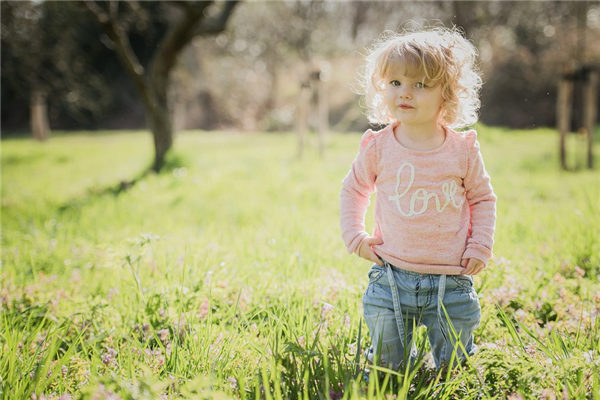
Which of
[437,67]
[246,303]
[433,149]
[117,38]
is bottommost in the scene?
[246,303]

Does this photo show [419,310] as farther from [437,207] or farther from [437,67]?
[437,67]

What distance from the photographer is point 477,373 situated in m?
1.80

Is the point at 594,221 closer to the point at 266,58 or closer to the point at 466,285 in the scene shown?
the point at 466,285

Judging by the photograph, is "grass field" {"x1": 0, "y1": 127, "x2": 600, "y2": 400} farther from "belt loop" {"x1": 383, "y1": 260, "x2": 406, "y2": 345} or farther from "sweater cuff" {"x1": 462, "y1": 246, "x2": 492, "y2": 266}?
"sweater cuff" {"x1": 462, "y1": 246, "x2": 492, "y2": 266}

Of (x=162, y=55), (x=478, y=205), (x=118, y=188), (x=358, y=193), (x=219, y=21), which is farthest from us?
(x=219, y=21)

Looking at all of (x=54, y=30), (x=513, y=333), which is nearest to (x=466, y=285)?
(x=513, y=333)

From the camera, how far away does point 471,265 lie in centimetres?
199

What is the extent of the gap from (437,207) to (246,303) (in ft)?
3.72

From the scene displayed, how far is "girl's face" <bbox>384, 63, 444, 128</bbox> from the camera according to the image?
2004 mm

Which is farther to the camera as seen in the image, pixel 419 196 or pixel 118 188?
pixel 118 188

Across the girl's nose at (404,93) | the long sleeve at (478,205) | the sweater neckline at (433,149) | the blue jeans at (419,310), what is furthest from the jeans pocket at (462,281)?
the girl's nose at (404,93)

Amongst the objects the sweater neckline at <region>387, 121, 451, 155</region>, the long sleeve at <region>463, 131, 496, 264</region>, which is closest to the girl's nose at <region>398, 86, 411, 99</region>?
the sweater neckline at <region>387, 121, 451, 155</region>

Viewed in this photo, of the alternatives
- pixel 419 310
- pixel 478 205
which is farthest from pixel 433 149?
pixel 419 310

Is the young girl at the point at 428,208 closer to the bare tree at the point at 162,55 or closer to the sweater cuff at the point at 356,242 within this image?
the sweater cuff at the point at 356,242
